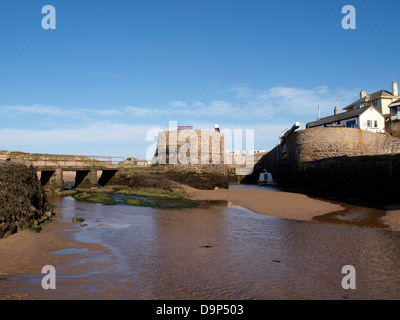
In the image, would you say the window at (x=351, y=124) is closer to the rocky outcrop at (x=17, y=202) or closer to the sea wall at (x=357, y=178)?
the sea wall at (x=357, y=178)

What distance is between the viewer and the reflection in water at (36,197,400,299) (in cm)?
535

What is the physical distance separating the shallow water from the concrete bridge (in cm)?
1707

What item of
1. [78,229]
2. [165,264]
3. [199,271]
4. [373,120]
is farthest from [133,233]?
[373,120]

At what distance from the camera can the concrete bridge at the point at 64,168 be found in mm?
27828

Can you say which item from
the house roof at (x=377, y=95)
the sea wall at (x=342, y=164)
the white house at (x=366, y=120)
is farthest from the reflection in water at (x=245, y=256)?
the house roof at (x=377, y=95)

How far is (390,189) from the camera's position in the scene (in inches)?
746

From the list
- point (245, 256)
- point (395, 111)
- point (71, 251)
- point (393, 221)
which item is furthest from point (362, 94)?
point (71, 251)

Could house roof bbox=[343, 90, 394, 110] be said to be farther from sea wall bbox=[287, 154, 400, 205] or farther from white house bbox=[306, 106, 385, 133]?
sea wall bbox=[287, 154, 400, 205]

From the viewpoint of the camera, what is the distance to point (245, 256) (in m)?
7.55

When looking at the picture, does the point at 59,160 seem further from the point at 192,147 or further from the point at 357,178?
the point at 357,178

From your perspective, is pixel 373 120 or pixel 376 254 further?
pixel 373 120

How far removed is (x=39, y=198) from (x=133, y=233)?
16.2 feet

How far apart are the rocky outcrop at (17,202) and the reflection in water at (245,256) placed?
1.68 meters

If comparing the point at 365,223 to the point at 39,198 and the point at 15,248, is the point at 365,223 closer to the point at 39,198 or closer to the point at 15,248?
the point at 15,248
